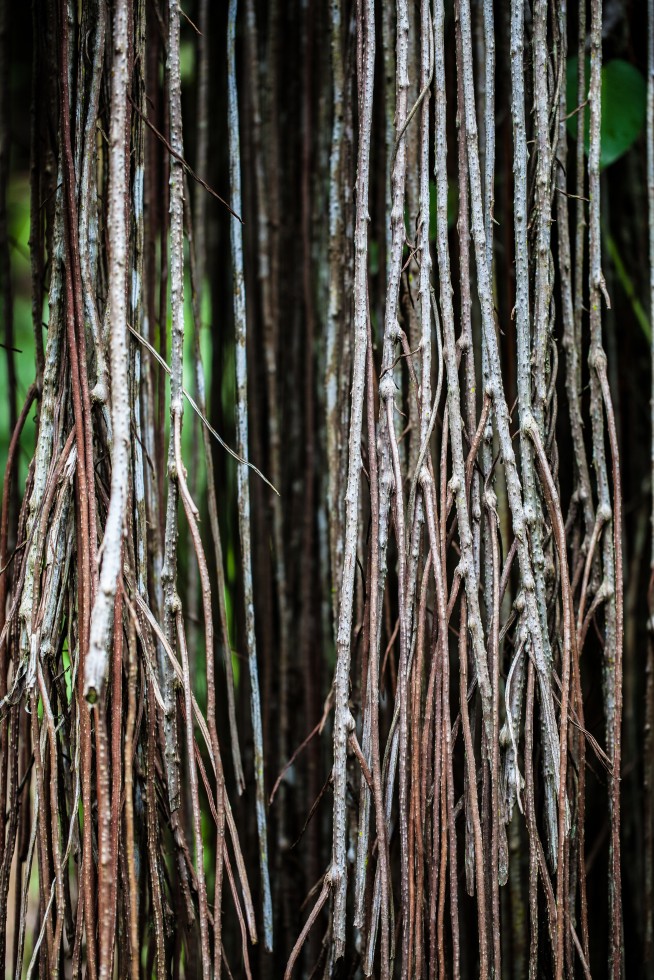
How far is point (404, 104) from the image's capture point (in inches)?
25.7

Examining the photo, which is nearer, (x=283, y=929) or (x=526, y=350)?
(x=526, y=350)

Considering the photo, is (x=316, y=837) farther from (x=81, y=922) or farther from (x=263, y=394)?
(x=263, y=394)

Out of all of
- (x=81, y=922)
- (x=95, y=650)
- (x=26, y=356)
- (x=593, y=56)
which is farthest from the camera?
(x=26, y=356)

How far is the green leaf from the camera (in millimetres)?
871

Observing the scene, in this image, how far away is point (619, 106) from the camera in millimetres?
884

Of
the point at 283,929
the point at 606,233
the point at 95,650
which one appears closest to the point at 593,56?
the point at 606,233

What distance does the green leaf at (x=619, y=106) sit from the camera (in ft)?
2.86

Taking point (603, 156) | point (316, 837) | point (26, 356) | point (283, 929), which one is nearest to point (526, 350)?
point (603, 156)

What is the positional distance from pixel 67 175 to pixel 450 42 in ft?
1.82

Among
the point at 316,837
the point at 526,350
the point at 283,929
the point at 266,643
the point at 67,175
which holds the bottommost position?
the point at 283,929

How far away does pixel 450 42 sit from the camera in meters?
0.90

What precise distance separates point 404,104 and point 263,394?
496 mm

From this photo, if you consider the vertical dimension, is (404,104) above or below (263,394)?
above

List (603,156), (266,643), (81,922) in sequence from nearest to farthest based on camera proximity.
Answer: (81,922)
(603,156)
(266,643)
